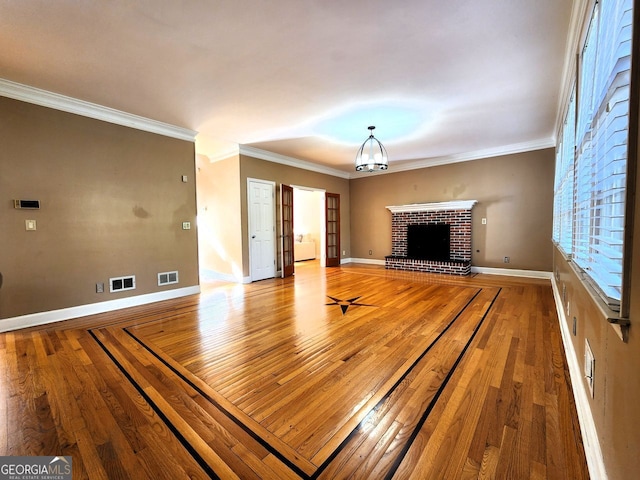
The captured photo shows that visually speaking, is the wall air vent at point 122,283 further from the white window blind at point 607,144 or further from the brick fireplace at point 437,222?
the brick fireplace at point 437,222

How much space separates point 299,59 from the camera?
9.00ft

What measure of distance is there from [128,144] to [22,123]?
1070 millimetres

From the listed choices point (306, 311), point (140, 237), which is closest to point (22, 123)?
point (140, 237)

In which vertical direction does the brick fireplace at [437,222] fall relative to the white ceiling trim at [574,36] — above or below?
below

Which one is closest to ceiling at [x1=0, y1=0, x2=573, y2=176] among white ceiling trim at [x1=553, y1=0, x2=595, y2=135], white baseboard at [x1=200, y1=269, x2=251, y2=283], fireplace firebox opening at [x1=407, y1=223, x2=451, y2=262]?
white ceiling trim at [x1=553, y1=0, x2=595, y2=135]

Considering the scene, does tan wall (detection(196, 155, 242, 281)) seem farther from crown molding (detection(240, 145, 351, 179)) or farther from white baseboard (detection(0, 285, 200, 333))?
white baseboard (detection(0, 285, 200, 333))

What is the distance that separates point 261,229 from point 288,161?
1764 mm

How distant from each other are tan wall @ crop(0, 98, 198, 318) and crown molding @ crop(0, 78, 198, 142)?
0.07 metres

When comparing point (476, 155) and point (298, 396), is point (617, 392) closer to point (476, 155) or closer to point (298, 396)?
point (298, 396)

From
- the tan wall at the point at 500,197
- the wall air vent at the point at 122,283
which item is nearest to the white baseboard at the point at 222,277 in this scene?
the wall air vent at the point at 122,283

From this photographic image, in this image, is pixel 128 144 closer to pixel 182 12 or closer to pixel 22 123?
pixel 22 123

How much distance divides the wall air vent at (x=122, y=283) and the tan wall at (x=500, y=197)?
5.89 metres

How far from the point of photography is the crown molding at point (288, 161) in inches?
226

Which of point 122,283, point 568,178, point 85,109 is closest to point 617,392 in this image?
point 568,178
